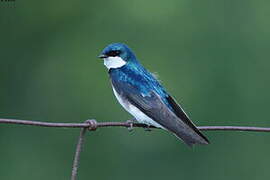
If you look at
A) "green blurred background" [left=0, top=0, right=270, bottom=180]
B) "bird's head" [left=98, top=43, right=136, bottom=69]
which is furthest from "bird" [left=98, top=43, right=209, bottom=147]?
"green blurred background" [left=0, top=0, right=270, bottom=180]

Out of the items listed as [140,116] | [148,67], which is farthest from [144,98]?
[148,67]

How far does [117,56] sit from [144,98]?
470mm

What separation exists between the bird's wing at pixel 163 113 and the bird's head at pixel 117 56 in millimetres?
183

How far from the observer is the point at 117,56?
4641 millimetres

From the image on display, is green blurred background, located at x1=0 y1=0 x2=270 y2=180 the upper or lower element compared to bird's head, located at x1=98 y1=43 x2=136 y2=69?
upper

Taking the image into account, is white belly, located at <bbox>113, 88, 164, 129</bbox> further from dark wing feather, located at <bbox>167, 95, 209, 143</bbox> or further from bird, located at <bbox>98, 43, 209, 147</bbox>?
dark wing feather, located at <bbox>167, 95, 209, 143</bbox>

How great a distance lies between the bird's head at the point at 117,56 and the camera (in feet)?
15.1

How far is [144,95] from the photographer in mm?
4258

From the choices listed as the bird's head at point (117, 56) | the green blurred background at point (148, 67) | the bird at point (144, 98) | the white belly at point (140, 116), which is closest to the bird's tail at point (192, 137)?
the bird at point (144, 98)

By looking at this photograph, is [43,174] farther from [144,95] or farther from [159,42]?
[144,95]

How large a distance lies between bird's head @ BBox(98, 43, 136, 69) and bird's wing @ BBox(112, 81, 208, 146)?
183 millimetres

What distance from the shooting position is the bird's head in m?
4.61

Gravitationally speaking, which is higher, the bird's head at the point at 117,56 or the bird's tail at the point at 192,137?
the bird's head at the point at 117,56

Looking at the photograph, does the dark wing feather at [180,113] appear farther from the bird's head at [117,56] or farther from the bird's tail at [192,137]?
the bird's head at [117,56]
